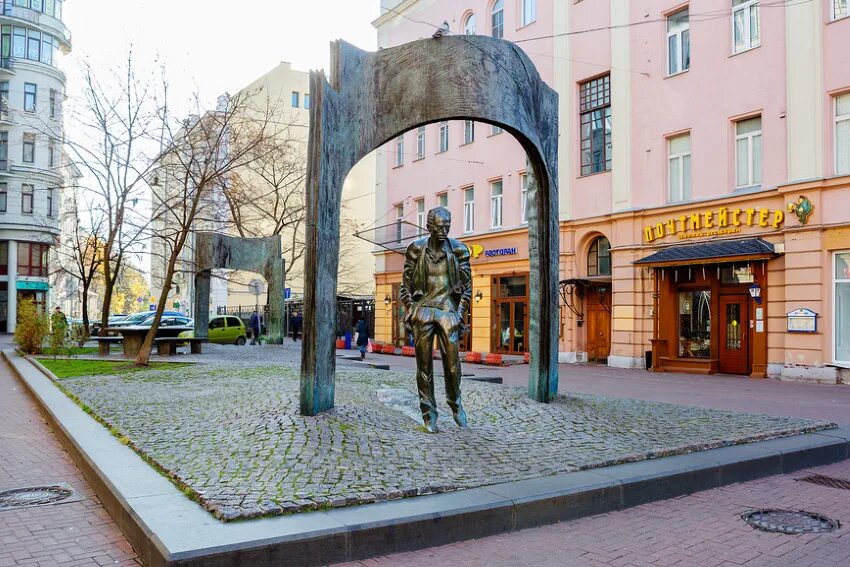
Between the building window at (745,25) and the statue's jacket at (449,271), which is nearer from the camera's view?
the statue's jacket at (449,271)

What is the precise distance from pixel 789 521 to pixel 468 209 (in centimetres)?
2541

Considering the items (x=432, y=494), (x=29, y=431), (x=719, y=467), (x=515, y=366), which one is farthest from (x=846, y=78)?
(x=29, y=431)

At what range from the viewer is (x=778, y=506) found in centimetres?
620

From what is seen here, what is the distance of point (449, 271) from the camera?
24.8 feet

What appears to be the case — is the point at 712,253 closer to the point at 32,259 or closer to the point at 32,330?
the point at 32,330

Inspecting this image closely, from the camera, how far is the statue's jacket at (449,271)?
760 cm

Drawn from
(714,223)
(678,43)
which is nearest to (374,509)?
(714,223)

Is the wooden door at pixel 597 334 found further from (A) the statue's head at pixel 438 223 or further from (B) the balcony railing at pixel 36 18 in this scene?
(B) the balcony railing at pixel 36 18

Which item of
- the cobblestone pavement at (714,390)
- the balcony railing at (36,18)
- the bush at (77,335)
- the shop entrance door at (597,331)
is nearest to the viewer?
the cobblestone pavement at (714,390)

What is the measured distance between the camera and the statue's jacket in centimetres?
760

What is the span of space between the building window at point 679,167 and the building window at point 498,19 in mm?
10180

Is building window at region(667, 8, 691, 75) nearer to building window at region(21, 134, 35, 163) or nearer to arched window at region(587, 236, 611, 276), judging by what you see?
arched window at region(587, 236, 611, 276)

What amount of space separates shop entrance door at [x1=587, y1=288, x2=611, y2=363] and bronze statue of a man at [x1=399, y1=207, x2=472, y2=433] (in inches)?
693

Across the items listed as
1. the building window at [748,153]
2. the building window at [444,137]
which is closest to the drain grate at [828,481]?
the building window at [748,153]
